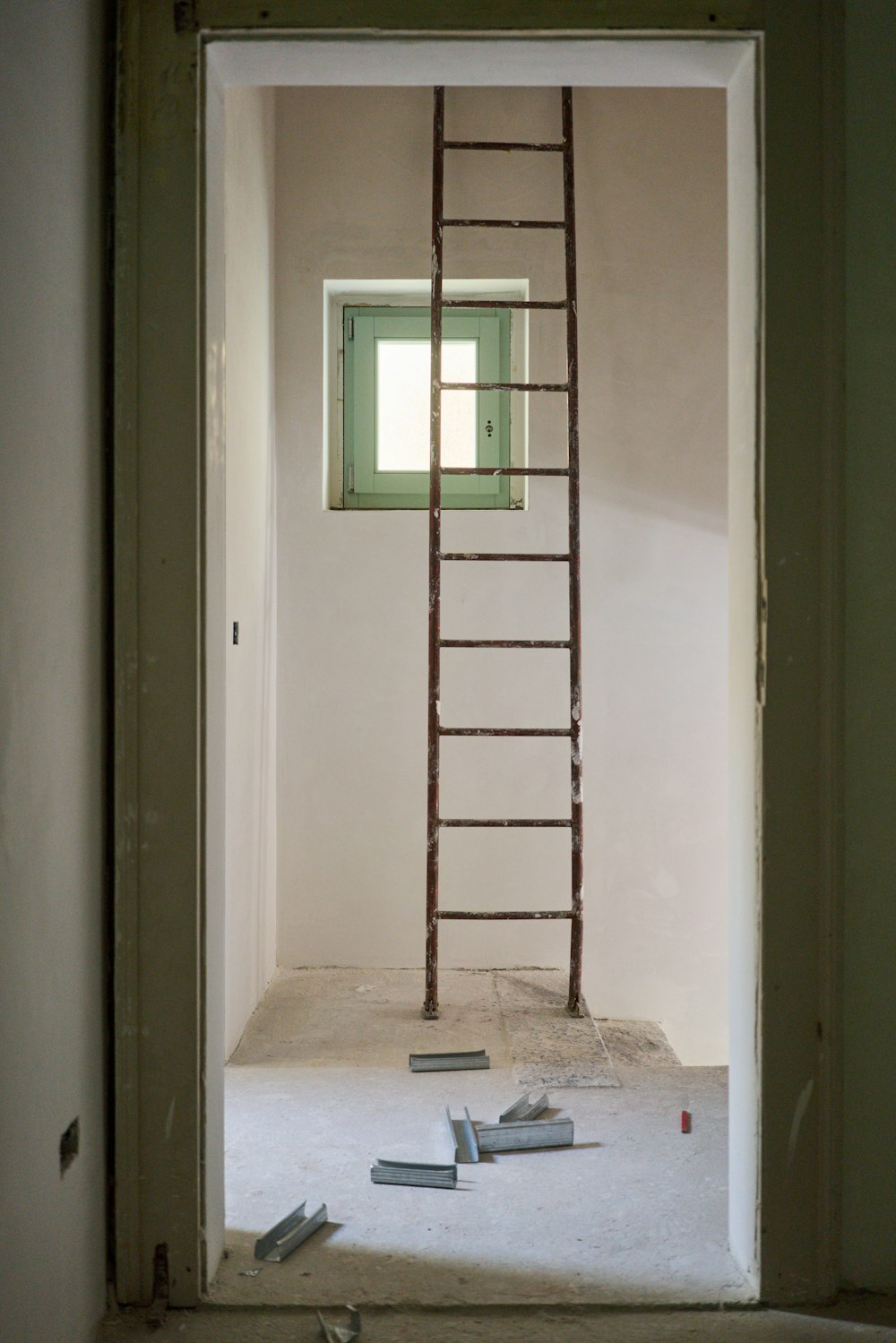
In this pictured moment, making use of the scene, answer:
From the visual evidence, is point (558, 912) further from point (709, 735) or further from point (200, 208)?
point (200, 208)

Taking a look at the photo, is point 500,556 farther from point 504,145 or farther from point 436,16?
point 436,16

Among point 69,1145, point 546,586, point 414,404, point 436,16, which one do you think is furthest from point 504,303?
point 69,1145

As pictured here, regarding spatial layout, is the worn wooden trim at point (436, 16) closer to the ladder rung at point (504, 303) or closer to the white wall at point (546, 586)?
the ladder rung at point (504, 303)

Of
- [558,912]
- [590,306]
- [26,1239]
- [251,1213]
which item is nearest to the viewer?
[26,1239]

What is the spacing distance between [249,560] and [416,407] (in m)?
0.95

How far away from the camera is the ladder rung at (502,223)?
3369 mm

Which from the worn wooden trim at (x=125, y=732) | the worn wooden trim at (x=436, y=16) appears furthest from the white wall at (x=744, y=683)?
the worn wooden trim at (x=125, y=732)

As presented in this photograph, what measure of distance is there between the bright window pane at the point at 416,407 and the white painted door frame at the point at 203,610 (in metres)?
2.13

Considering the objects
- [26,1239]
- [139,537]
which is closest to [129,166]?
[139,537]

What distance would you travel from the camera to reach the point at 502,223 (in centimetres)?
343

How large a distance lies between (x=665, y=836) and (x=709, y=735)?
0.36 meters

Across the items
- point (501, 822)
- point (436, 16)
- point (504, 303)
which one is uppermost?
point (504, 303)

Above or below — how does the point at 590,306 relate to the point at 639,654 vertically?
above

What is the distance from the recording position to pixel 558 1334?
1.67 m
